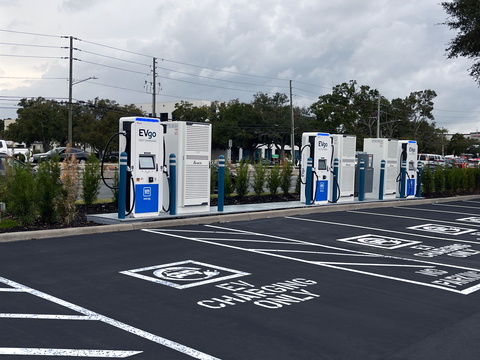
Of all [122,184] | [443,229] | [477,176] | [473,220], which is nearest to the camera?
[122,184]

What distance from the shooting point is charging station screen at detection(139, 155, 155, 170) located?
1163 centimetres

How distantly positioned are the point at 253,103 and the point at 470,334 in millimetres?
70356

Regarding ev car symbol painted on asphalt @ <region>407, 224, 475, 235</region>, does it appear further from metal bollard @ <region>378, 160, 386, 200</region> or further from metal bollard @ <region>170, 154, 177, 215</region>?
metal bollard @ <region>170, 154, 177, 215</region>

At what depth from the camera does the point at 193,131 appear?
497 inches

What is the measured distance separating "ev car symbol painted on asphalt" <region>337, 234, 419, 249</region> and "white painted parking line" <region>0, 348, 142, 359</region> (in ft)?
22.6

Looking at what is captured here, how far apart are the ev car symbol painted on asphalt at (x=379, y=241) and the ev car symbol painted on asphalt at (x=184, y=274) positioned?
3917 mm

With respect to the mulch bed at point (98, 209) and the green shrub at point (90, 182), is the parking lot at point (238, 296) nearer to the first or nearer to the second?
the mulch bed at point (98, 209)

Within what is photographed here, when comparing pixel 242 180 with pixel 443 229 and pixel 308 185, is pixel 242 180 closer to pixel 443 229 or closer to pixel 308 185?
pixel 308 185

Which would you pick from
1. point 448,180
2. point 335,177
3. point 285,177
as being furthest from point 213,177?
point 448,180

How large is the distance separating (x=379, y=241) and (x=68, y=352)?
7750mm

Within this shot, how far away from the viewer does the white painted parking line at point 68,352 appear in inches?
168

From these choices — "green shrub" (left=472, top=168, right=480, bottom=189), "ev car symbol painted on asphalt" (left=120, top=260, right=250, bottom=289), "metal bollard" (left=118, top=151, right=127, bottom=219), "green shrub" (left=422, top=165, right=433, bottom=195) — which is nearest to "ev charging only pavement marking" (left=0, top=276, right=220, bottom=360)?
"ev car symbol painted on asphalt" (left=120, top=260, right=250, bottom=289)

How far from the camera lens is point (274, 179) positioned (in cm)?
1795

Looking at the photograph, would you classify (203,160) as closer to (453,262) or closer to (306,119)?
(453,262)
